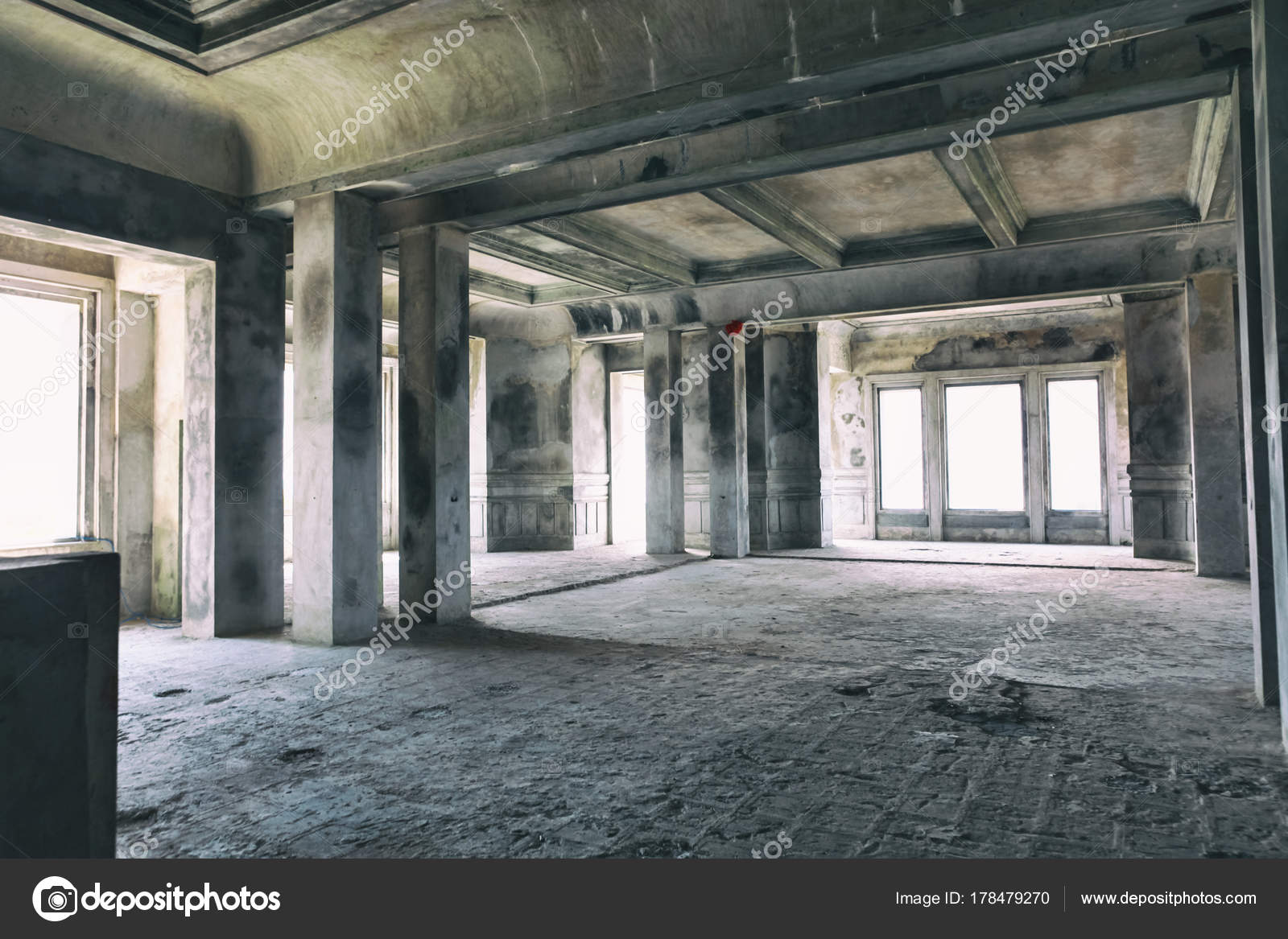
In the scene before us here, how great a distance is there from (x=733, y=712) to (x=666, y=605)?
4.03 meters

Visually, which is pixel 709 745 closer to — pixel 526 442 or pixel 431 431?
pixel 431 431

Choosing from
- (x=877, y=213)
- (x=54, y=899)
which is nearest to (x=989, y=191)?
(x=877, y=213)

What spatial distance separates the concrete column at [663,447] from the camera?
45.1 ft

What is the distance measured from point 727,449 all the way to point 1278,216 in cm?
971

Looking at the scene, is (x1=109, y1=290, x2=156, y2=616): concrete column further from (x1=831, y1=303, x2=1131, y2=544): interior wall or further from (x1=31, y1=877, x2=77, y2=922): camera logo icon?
(x1=831, y1=303, x2=1131, y2=544): interior wall

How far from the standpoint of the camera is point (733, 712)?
15.6 ft

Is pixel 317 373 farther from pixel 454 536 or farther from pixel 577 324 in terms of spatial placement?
pixel 577 324

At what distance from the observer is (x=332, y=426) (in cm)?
689

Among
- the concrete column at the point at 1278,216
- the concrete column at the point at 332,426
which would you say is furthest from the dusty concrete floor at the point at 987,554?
the concrete column at the point at 332,426

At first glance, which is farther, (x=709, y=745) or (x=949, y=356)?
(x=949, y=356)

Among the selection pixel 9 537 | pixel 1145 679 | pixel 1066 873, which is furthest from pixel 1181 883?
pixel 9 537

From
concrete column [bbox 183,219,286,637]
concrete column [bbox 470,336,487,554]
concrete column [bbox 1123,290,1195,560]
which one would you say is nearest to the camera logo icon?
concrete column [bbox 183,219,286,637]

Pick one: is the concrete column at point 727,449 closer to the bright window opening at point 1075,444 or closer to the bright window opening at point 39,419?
the bright window opening at point 1075,444

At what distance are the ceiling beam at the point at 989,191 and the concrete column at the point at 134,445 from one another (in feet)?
25.7
